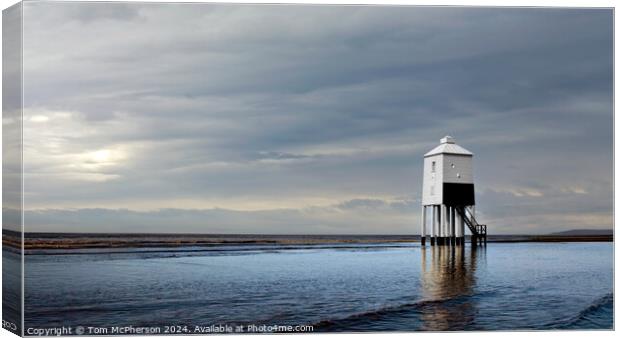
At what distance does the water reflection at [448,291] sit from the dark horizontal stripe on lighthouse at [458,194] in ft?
5.10

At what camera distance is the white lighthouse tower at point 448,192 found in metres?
18.9

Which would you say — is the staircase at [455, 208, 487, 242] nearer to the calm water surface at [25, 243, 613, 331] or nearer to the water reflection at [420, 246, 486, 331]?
the water reflection at [420, 246, 486, 331]

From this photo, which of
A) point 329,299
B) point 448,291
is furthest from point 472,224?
point 329,299

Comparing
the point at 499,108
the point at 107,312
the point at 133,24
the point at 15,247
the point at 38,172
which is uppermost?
the point at 133,24

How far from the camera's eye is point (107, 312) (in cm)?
1324

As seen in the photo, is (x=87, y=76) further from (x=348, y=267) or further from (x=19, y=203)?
(x=348, y=267)

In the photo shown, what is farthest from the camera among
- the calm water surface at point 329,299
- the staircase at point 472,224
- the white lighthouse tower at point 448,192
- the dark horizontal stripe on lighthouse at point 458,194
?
the staircase at point 472,224

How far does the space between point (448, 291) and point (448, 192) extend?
7.46 meters

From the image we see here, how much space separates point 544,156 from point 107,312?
8133 millimetres

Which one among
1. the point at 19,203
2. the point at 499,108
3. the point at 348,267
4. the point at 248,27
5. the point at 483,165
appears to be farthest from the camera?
the point at 348,267

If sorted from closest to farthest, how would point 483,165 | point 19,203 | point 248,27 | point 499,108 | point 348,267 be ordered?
point 19,203
point 248,27
point 499,108
point 483,165
point 348,267

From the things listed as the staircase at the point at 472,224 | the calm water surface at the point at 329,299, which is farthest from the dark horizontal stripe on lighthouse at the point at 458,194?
the calm water surface at the point at 329,299

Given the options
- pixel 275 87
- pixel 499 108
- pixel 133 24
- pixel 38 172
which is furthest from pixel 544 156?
pixel 38 172

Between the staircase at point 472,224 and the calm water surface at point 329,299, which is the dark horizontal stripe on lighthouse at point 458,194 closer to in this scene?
the staircase at point 472,224
